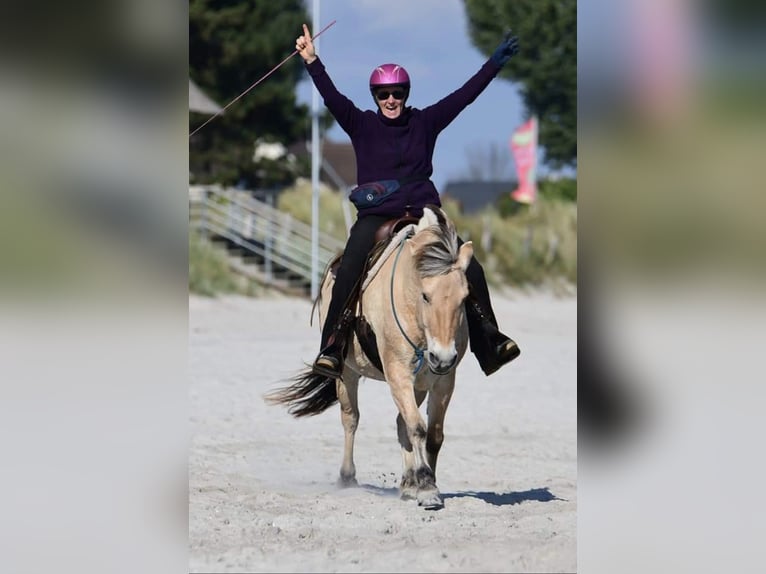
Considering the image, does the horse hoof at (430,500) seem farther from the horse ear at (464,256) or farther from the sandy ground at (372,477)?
the horse ear at (464,256)

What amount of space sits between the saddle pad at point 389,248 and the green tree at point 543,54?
40448 millimetres

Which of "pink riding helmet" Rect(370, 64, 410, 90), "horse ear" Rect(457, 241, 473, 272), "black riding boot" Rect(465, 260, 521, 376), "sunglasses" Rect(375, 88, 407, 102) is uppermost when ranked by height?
"pink riding helmet" Rect(370, 64, 410, 90)

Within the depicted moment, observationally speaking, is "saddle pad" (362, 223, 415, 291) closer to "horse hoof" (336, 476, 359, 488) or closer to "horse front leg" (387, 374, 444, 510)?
"horse front leg" (387, 374, 444, 510)

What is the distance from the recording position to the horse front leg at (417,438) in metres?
6.62

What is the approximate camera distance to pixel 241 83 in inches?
1491

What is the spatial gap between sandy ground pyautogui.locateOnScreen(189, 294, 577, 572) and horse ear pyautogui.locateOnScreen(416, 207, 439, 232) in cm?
171

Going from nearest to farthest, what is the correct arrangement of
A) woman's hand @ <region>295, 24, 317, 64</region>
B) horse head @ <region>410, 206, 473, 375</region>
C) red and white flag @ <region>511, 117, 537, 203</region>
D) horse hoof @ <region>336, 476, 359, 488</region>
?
horse head @ <region>410, 206, 473, 375</region> < woman's hand @ <region>295, 24, 317, 64</region> < horse hoof @ <region>336, 476, 359, 488</region> < red and white flag @ <region>511, 117, 537, 203</region>

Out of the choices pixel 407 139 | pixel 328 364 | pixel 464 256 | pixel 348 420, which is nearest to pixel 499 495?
pixel 348 420

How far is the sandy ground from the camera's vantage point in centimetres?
516

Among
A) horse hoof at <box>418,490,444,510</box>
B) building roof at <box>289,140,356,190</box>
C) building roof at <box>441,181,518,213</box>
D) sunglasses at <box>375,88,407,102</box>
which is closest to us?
horse hoof at <box>418,490,444,510</box>

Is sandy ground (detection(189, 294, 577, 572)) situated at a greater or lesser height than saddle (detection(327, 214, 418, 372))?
lesser

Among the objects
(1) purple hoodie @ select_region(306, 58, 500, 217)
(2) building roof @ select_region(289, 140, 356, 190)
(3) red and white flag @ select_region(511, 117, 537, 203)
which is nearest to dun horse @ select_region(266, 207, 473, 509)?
(1) purple hoodie @ select_region(306, 58, 500, 217)

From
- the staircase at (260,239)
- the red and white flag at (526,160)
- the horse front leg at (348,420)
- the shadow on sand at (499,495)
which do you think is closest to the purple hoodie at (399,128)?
the horse front leg at (348,420)

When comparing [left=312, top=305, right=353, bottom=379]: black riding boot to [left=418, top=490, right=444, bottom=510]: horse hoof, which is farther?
[left=312, top=305, right=353, bottom=379]: black riding boot
